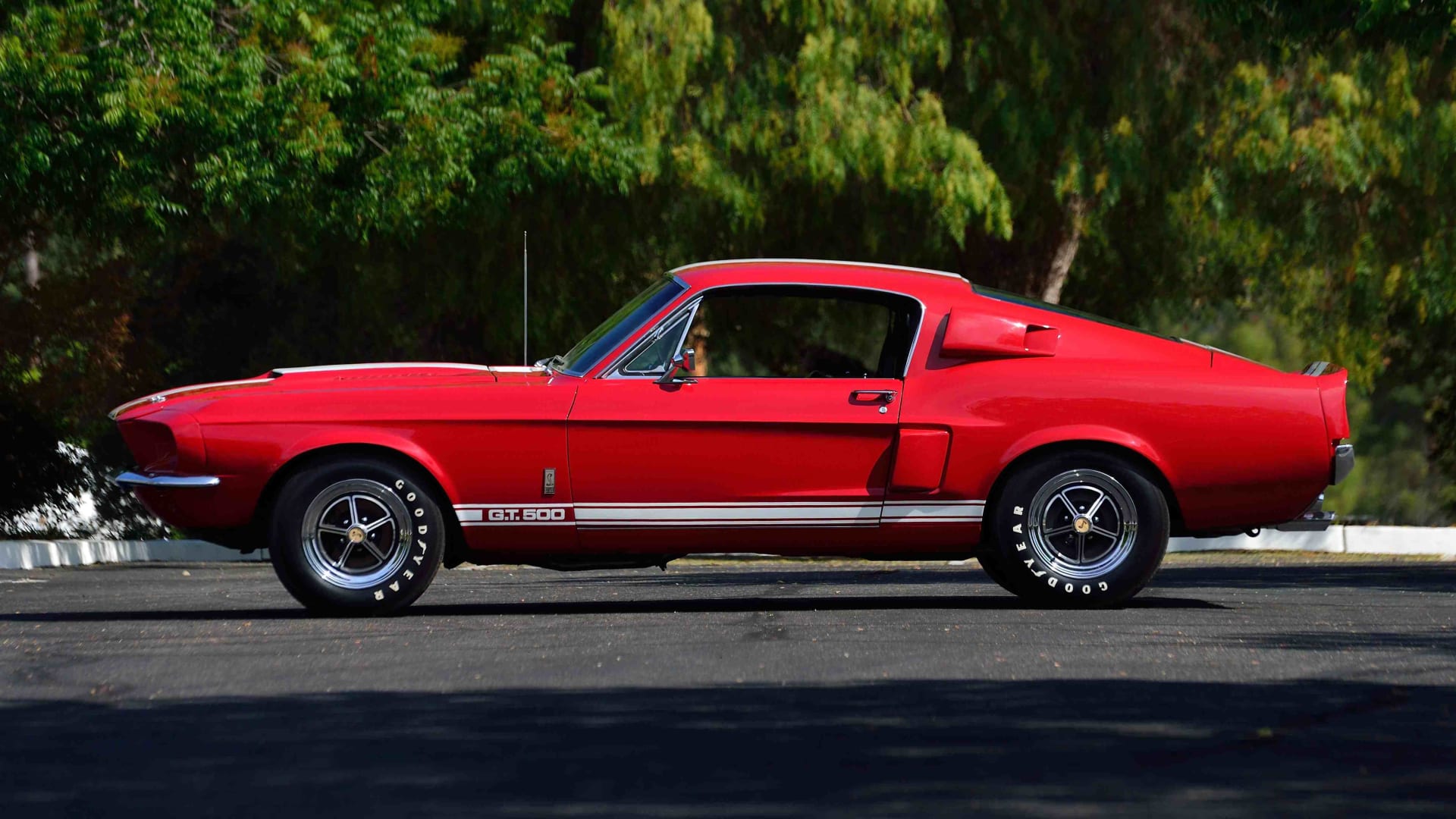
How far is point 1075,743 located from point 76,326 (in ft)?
58.9

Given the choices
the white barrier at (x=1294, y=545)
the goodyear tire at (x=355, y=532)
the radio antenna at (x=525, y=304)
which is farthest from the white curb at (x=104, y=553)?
the goodyear tire at (x=355, y=532)

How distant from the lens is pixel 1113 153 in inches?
856

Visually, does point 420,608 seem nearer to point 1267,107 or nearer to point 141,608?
point 141,608

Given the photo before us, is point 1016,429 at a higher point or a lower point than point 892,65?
lower

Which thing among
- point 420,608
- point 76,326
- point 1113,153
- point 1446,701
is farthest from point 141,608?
point 1113,153

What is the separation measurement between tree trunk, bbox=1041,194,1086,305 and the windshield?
1389cm

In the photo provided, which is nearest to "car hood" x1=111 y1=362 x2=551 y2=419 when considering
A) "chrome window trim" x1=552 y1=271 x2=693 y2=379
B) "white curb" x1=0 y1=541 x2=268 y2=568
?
"chrome window trim" x1=552 y1=271 x2=693 y2=379

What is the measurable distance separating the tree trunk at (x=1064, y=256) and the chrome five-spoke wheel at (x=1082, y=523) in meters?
13.8

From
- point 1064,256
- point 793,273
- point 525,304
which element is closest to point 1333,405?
point 793,273

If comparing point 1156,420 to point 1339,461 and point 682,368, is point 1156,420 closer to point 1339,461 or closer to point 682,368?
point 1339,461

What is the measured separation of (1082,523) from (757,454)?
1525 mm

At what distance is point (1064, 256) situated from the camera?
936 inches

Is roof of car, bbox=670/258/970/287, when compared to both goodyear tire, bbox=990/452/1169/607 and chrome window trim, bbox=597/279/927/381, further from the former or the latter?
goodyear tire, bbox=990/452/1169/607

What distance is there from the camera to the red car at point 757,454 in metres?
9.41
